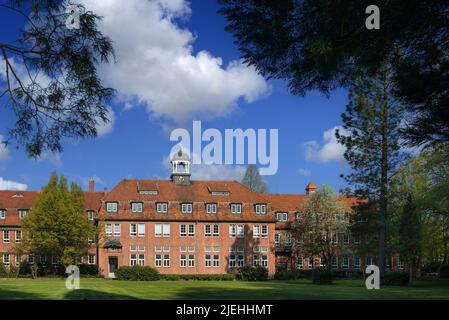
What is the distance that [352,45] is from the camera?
9594mm

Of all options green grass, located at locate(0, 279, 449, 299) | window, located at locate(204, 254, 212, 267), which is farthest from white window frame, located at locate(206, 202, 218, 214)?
green grass, located at locate(0, 279, 449, 299)

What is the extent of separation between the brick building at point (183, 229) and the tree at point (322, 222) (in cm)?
440

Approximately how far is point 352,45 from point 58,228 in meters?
47.0

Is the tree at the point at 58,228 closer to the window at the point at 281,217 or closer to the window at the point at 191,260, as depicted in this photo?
the window at the point at 191,260

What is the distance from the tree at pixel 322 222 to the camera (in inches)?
2403

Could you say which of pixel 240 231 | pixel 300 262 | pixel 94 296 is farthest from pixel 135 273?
pixel 94 296

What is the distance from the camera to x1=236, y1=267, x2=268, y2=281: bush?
5776 centimetres

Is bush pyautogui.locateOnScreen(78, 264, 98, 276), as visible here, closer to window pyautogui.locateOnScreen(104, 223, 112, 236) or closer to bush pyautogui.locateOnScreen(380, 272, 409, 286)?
window pyautogui.locateOnScreen(104, 223, 112, 236)

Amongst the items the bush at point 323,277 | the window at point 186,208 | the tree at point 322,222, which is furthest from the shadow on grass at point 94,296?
the window at point 186,208

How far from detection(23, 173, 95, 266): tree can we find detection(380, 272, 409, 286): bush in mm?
27278
